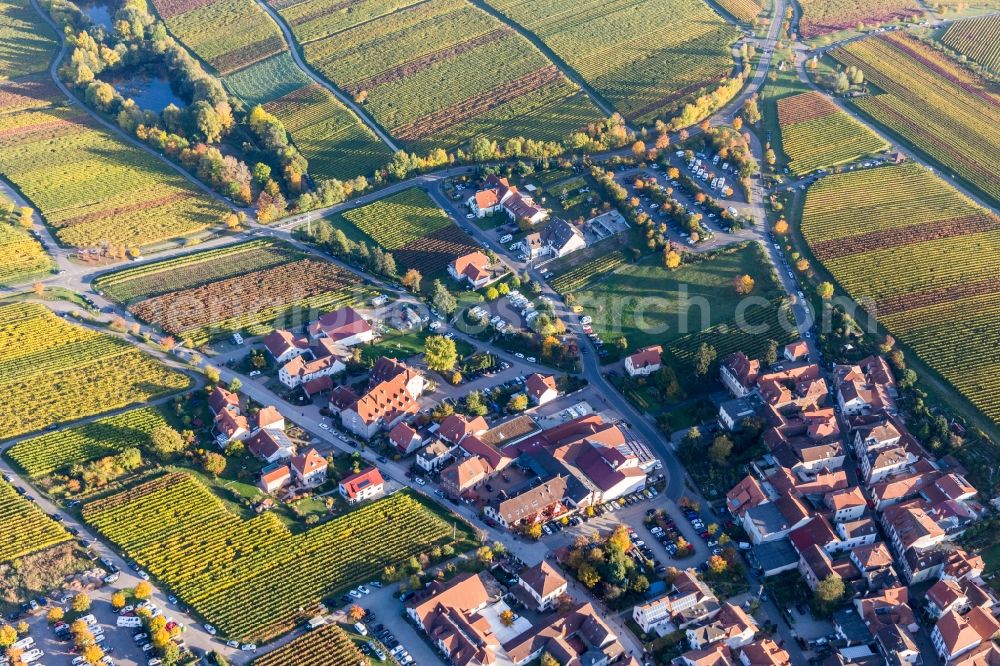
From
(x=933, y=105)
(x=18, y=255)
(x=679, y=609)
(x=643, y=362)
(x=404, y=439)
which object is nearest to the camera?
(x=679, y=609)

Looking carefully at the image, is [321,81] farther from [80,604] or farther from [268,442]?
[80,604]

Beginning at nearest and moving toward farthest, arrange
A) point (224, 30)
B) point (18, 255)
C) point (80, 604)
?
point (80, 604)
point (18, 255)
point (224, 30)

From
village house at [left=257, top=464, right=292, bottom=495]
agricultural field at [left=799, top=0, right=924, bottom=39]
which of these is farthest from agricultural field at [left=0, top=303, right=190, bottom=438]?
agricultural field at [left=799, top=0, right=924, bottom=39]

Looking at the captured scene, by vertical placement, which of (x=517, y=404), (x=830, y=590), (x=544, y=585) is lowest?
(x=830, y=590)

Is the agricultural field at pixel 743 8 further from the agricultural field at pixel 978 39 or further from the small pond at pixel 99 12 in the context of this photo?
the small pond at pixel 99 12

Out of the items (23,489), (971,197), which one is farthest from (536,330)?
(971,197)

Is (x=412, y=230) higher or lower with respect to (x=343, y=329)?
higher

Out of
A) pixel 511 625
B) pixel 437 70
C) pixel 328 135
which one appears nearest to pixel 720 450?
pixel 511 625
